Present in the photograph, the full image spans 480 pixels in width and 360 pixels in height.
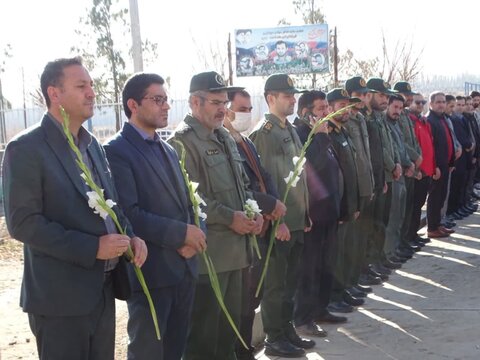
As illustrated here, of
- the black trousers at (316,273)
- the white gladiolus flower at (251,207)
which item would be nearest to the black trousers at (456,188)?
the black trousers at (316,273)

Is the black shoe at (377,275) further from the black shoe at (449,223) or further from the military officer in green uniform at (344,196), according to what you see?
the black shoe at (449,223)

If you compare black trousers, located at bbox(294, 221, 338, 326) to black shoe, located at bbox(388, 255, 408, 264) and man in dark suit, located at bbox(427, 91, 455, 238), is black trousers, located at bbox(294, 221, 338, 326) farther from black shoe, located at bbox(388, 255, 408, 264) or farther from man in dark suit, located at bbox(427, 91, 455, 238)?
man in dark suit, located at bbox(427, 91, 455, 238)

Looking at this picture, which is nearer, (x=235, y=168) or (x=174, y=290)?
(x=174, y=290)

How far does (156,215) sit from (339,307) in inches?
131

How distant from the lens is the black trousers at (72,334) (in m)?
2.91

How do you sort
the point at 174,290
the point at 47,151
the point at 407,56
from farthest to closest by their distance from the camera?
the point at 407,56 < the point at 174,290 < the point at 47,151

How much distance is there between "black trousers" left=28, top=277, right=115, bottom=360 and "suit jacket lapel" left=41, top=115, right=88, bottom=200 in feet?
1.75

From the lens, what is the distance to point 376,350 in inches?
208

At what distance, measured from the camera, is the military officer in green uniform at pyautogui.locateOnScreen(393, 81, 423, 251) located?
8.70 meters

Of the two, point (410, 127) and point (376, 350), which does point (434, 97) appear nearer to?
point (410, 127)

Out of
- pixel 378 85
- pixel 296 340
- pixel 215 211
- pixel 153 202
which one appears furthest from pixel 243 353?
pixel 378 85

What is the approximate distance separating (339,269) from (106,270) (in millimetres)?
3736

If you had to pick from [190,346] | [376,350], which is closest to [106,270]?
[190,346]

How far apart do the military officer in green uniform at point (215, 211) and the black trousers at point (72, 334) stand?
1.10 metres
